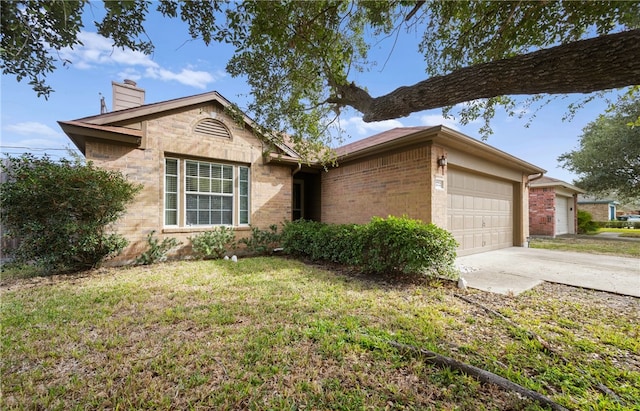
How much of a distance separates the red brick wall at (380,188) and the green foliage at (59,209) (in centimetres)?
634

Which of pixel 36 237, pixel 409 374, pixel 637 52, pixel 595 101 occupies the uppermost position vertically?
pixel 595 101

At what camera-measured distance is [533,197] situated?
16344 mm

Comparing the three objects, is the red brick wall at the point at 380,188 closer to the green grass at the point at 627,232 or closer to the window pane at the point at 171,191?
the window pane at the point at 171,191

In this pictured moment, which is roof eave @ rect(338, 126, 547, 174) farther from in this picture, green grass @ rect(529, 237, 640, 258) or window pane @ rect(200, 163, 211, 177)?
window pane @ rect(200, 163, 211, 177)

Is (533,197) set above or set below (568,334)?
above

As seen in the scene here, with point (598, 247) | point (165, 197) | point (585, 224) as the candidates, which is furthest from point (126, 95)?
point (585, 224)

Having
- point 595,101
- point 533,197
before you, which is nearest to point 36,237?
point 595,101

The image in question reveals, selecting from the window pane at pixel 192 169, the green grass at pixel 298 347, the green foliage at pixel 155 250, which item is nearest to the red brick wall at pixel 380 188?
the green grass at pixel 298 347

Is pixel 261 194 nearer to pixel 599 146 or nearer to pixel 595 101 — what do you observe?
pixel 595 101

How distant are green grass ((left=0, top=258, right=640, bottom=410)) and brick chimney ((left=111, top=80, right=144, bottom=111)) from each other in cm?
584

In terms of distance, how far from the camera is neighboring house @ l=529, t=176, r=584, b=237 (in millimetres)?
15569

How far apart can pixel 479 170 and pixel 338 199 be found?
474 cm

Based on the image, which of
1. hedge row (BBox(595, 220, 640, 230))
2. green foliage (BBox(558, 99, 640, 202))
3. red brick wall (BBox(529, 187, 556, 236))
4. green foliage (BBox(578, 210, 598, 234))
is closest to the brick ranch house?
red brick wall (BBox(529, 187, 556, 236))

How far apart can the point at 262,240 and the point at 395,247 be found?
4778 millimetres
